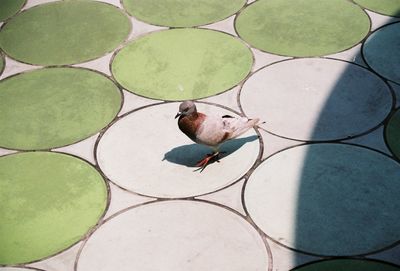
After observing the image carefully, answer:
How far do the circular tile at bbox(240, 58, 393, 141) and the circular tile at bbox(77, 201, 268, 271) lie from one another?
102cm

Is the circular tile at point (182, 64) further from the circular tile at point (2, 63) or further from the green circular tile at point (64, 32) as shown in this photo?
the circular tile at point (2, 63)

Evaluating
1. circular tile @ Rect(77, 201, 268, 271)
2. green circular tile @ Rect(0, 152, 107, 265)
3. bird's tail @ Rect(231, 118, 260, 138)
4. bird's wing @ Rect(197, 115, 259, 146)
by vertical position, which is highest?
bird's wing @ Rect(197, 115, 259, 146)

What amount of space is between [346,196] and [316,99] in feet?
3.64

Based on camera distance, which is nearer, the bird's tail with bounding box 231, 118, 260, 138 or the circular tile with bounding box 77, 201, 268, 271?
the circular tile with bounding box 77, 201, 268, 271

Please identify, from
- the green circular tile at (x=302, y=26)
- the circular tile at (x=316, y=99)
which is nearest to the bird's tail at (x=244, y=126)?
the circular tile at (x=316, y=99)

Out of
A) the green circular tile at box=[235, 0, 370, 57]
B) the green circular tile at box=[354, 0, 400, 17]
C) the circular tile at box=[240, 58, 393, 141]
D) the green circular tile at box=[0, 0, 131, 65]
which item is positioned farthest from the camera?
the green circular tile at box=[354, 0, 400, 17]

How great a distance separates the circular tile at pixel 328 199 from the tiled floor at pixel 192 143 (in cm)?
1

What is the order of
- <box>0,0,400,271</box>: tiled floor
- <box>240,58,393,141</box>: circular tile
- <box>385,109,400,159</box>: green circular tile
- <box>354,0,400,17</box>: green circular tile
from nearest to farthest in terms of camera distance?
<box>0,0,400,271</box>: tiled floor, <box>385,109,400,159</box>: green circular tile, <box>240,58,393,141</box>: circular tile, <box>354,0,400,17</box>: green circular tile

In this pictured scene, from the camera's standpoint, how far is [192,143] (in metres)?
4.72

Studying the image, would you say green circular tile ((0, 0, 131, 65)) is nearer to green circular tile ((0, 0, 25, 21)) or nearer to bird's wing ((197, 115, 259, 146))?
green circular tile ((0, 0, 25, 21))

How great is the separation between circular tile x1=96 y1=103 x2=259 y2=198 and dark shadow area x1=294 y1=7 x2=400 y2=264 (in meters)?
0.51

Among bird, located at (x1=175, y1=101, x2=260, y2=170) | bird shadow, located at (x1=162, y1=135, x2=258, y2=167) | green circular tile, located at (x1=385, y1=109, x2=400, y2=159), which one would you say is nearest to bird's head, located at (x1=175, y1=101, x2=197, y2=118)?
bird, located at (x1=175, y1=101, x2=260, y2=170)

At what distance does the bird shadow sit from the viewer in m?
4.58

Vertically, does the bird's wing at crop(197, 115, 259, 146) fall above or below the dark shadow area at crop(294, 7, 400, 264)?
above
